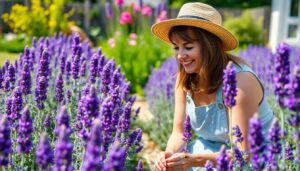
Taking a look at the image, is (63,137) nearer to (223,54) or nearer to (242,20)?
(223,54)

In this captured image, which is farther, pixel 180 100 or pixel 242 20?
pixel 242 20

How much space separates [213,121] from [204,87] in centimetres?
25

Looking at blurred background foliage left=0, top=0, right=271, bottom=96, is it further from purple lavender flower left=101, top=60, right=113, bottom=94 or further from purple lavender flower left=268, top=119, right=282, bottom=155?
purple lavender flower left=268, top=119, right=282, bottom=155

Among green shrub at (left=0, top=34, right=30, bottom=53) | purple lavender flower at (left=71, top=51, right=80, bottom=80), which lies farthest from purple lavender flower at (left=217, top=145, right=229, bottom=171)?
green shrub at (left=0, top=34, right=30, bottom=53)

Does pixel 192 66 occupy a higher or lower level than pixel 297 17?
lower

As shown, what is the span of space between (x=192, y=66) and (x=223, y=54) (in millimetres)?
232

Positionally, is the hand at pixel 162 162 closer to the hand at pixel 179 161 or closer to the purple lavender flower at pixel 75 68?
the hand at pixel 179 161

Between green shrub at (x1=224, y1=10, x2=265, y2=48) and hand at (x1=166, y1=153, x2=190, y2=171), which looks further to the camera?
green shrub at (x1=224, y1=10, x2=265, y2=48)

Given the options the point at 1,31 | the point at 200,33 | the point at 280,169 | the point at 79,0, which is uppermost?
the point at 79,0

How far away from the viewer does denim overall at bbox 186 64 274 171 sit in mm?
3096

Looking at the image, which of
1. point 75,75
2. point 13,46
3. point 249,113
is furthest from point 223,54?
point 13,46

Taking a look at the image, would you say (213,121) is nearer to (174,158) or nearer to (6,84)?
(174,158)

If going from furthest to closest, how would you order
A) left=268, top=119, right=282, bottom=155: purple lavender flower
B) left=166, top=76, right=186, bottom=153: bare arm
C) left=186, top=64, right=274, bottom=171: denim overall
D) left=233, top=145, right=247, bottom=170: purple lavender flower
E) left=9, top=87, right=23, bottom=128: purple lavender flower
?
left=166, top=76, right=186, bottom=153: bare arm < left=186, top=64, right=274, bottom=171: denim overall < left=9, top=87, right=23, bottom=128: purple lavender flower < left=233, top=145, right=247, bottom=170: purple lavender flower < left=268, top=119, right=282, bottom=155: purple lavender flower

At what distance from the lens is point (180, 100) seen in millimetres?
3354
